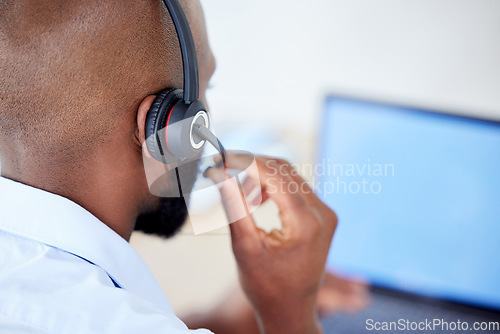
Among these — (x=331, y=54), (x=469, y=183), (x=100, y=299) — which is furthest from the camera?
(x=331, y=54)

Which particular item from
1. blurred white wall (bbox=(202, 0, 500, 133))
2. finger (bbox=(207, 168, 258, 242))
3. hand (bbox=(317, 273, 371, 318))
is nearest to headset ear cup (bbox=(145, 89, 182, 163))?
finger (bbox=(207, 168, 258, 242))

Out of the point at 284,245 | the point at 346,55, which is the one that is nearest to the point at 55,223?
the point at 284,245

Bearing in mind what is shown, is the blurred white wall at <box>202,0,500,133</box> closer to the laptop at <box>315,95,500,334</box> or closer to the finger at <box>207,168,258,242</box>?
the laptop at <box>315,95,500,334</box>

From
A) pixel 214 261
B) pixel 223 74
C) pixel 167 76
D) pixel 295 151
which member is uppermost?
pixel 167 76

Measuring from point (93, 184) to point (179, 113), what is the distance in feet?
0.53

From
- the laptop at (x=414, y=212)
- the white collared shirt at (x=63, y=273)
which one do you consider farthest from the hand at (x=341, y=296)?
the white collared shirt at (x=63, y=273)

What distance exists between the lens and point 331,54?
3.23 ft

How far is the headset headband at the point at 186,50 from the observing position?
505 millimetres

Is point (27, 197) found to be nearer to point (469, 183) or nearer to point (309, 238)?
point (309, 238)

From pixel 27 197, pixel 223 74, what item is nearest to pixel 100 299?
pixel 27 197

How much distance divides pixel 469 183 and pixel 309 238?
1.17ft

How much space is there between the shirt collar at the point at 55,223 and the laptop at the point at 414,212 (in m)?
0.40

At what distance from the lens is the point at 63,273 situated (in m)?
0.46

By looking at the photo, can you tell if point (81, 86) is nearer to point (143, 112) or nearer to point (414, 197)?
point (143, 112)
